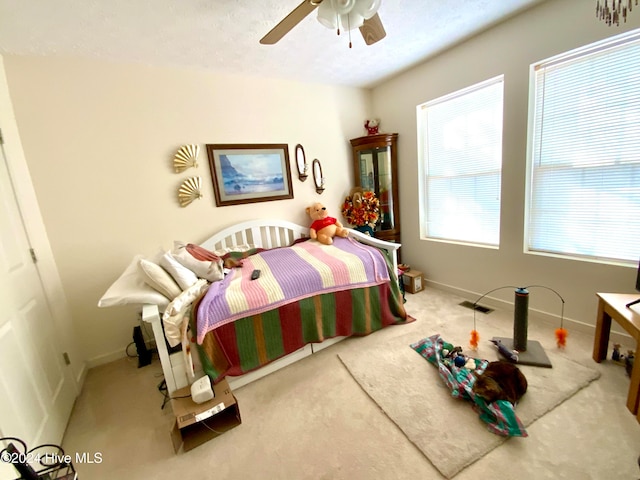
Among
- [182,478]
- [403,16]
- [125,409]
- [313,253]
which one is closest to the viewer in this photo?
[182,478]

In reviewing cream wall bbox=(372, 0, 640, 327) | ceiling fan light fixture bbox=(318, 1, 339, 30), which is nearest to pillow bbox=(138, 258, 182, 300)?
ceiling fan light fixture bbox=(318, 1, 339, 30)

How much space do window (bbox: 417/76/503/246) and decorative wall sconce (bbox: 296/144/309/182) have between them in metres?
1.31

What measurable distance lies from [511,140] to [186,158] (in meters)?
2.86

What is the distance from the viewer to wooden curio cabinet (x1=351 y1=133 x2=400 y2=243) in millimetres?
3211

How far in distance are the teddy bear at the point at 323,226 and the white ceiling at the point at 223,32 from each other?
55.7 inches

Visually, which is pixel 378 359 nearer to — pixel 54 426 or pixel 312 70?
pixel 54 426

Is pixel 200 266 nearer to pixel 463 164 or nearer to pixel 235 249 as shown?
pixel 235 249

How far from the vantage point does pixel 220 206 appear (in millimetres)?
2711

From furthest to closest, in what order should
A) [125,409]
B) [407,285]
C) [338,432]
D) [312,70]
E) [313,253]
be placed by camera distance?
[407,285], [312,70], [313,253], [125,409], [338,432]

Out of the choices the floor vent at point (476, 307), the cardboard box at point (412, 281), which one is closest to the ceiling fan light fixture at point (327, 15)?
the cardboard box at point (412, 281)

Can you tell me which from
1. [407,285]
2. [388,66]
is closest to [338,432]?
[407,285]

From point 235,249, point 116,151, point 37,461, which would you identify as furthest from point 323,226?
point 37,461

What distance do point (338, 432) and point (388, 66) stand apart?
3.19 m

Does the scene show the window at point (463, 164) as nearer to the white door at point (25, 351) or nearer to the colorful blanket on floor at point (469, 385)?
the colorful blanket on floor at point (469, 385)
